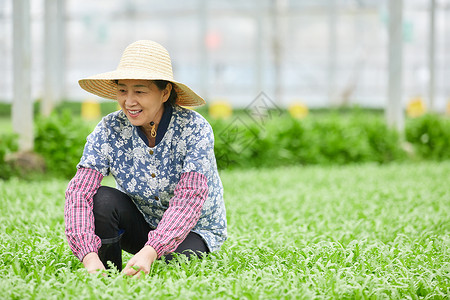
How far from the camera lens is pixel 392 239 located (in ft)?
10.4

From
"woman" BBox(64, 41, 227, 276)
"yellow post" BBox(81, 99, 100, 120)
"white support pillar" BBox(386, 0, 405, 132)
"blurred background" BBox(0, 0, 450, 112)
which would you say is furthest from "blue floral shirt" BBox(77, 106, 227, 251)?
"blurred background" BBox(0, 0, 450, 112)

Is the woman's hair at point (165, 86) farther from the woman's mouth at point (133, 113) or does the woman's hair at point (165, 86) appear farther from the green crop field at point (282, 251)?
the green crop field at point (282, 251)

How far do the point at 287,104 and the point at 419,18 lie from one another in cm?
558

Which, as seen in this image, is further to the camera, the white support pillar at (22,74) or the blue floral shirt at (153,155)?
the white support pillar at (22,74)

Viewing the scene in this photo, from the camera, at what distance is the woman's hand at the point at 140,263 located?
206 cm

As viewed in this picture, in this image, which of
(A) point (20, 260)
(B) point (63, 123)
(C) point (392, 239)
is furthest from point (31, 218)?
(B) point (63, 123)

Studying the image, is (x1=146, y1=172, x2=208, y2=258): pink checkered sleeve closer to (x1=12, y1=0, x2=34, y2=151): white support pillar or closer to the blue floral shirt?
the blue floral shirt

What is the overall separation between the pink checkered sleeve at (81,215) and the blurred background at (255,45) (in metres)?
16.5

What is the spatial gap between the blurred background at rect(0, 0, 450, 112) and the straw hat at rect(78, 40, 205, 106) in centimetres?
1628

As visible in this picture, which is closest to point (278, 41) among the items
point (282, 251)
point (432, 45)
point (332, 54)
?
point (332, 54)

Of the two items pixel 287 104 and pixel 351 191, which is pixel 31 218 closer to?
pixel 351 191

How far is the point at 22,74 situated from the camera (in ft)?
18.4

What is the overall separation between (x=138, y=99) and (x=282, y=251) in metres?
1.06

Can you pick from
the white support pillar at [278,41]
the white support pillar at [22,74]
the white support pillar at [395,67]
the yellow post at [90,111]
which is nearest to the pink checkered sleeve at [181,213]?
the white support pillar at [22,74]
